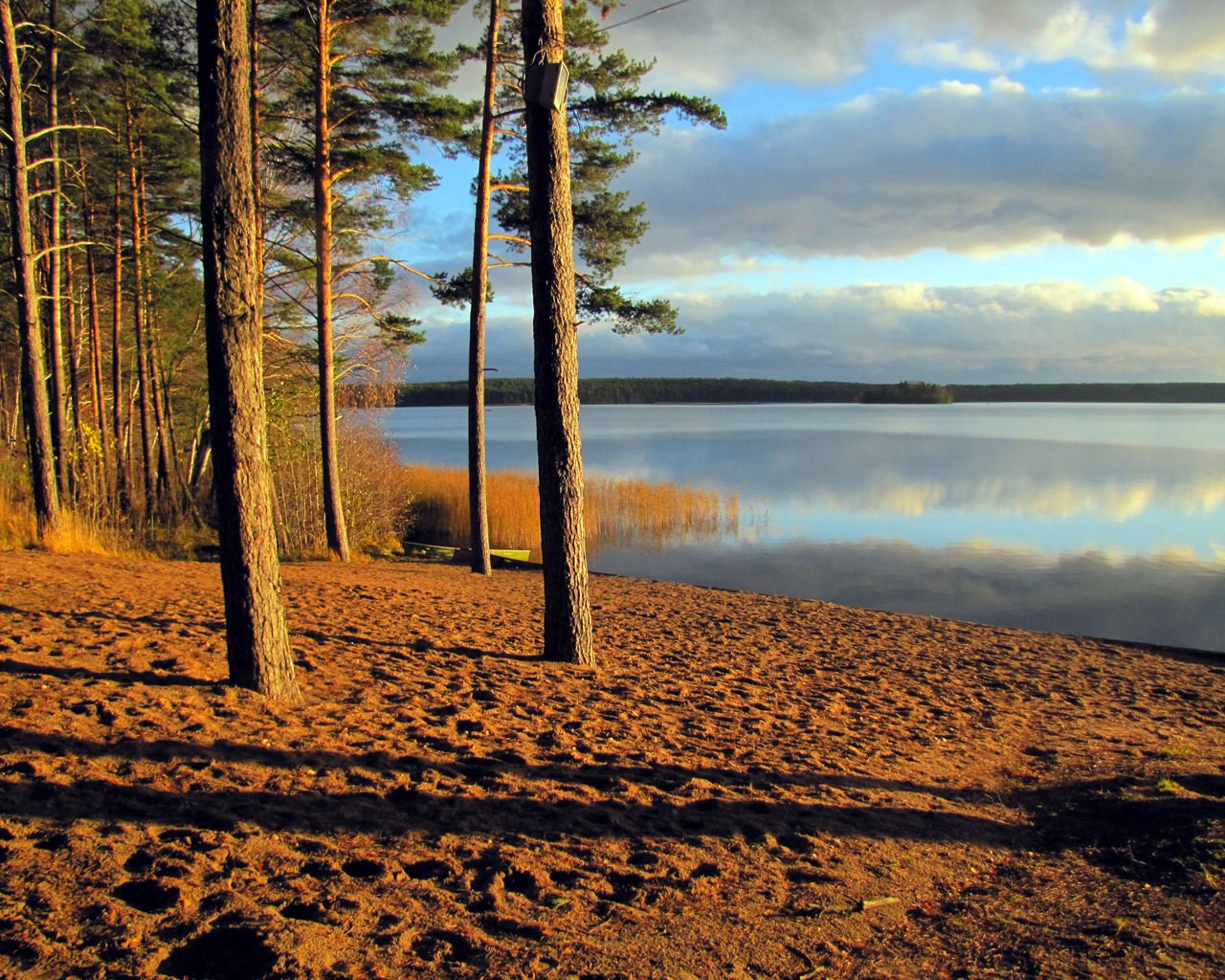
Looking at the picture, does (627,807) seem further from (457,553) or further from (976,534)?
(976,534)

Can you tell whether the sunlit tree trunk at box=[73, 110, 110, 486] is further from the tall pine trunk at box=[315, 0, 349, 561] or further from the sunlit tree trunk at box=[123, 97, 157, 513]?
the tall pine trunk at box=[315, 0, 349, 561]

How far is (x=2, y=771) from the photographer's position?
11.8ft

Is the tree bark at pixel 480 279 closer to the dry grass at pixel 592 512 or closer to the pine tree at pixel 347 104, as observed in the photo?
the pine tree at pixel 347 104

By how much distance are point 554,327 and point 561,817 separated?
12.6 feet

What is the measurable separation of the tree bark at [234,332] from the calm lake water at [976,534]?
11801 millimetres

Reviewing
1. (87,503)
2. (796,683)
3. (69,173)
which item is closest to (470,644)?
(796,683)

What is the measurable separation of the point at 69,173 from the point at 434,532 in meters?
11.7

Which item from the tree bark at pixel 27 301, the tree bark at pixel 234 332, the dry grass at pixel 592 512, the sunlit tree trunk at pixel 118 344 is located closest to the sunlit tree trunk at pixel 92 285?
the sunlit tree trunk at pixel 118 344

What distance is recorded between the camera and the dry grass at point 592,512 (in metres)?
21.7

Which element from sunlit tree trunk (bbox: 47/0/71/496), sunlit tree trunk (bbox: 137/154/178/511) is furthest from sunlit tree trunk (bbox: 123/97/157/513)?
sunlit tree trunk (bbox: 47/0/71/496)

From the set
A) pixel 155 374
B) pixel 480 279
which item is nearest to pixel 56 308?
pixel 155 374

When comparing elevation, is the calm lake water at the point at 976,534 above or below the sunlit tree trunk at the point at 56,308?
below

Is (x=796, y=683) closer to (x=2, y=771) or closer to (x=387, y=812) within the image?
(x=387, y=812)

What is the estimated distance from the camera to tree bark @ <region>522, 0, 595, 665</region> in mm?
6555
